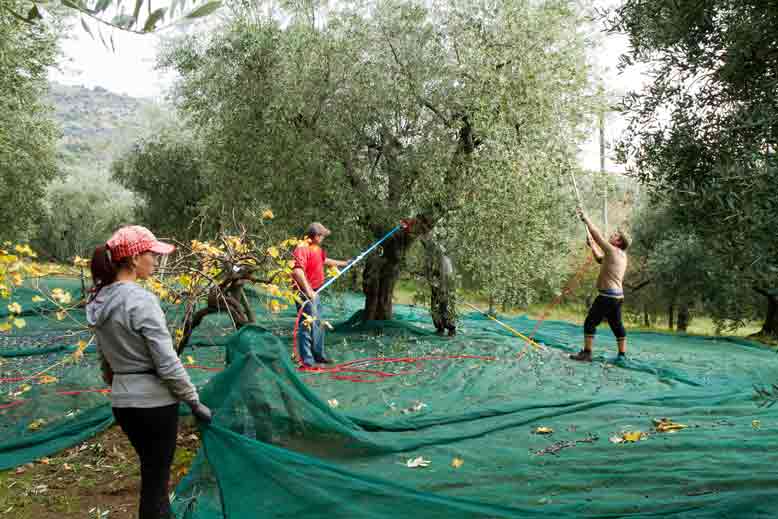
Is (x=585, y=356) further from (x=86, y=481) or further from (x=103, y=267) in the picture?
(x=103, y=267)

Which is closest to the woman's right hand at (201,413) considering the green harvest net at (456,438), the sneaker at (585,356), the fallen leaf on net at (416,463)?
the green harvest net at (456,438)

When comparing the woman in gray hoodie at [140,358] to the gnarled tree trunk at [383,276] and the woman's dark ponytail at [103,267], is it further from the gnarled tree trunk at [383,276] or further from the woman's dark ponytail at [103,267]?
the gnarled tree trunk at [383,276]

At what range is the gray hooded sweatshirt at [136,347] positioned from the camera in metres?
3.24

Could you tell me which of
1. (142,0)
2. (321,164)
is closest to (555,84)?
(321,164)

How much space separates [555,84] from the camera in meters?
9.56

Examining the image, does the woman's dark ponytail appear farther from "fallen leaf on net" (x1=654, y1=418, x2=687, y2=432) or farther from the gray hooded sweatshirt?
"fallen leaf on net" (x1=654, y1=418, x2=687, y2=432)

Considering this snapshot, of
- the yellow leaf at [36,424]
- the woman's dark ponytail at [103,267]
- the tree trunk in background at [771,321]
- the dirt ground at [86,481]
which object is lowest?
the dirt ground at [86,481]

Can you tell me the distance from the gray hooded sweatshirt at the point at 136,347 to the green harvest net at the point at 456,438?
706 mm

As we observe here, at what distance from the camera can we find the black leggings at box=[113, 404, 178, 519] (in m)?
3.30

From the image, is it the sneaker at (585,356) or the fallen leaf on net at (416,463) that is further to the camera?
the sneaker at (585,356)

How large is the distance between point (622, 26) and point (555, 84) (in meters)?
5.23

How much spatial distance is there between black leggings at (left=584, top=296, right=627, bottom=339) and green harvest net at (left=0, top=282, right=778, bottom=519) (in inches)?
22.2

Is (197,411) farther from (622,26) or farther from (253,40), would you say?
(253,40)

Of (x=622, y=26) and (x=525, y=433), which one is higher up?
(x=622, y=26)
